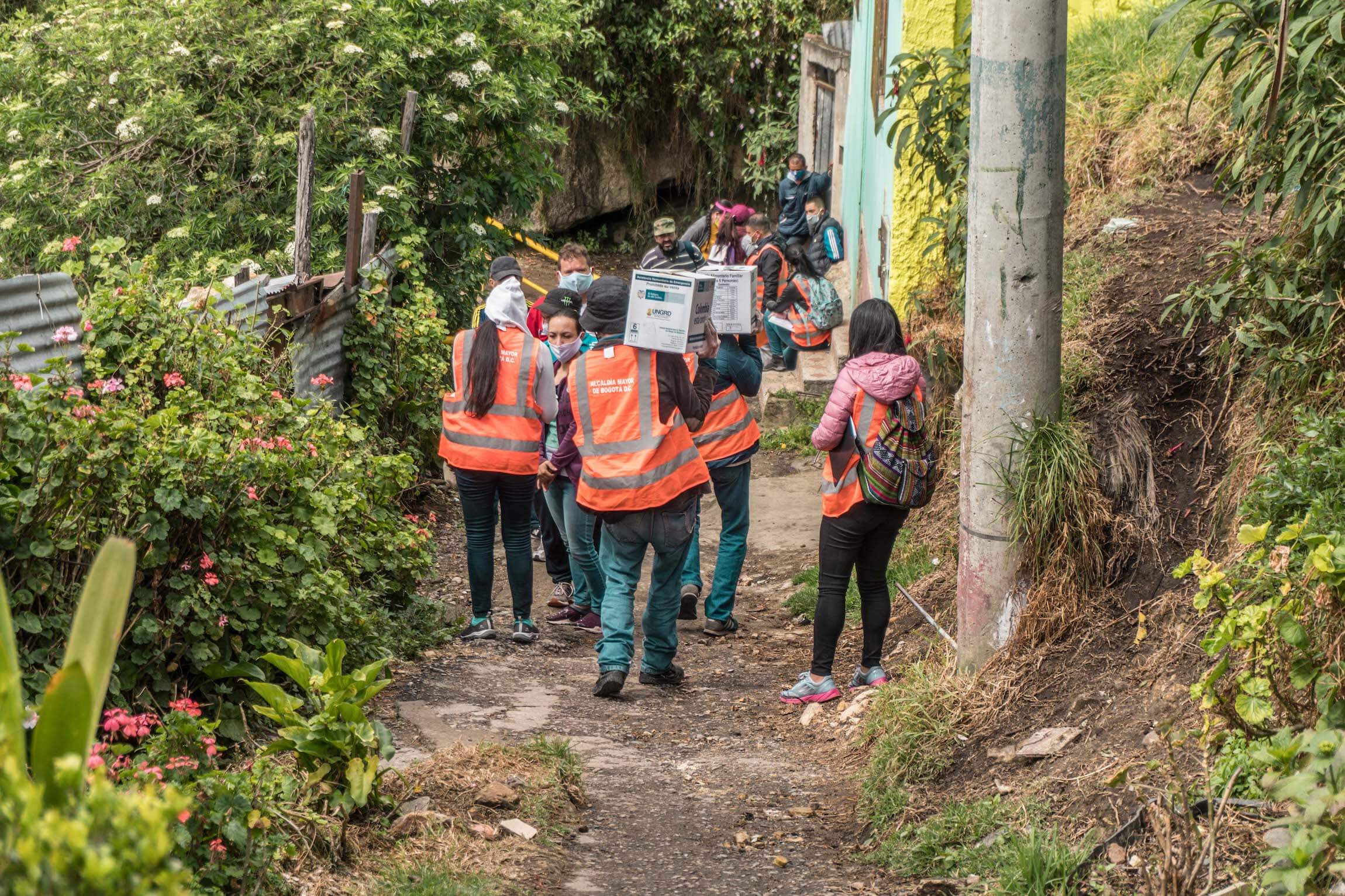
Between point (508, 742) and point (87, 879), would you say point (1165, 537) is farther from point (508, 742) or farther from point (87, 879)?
point (87, 879)

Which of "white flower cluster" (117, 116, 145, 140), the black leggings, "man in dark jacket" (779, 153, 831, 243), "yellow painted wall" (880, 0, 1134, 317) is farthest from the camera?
"man in dark jacket" (779, 153, 831, 243)

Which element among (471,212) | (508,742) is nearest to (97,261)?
(508,742)

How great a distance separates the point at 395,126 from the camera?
9508 mm

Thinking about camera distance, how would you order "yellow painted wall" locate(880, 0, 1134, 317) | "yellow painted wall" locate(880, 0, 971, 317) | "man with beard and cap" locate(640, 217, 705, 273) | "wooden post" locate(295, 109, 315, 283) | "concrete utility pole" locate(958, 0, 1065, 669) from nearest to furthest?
"concrete utility pole" locate(958, 0, 1065, 669) < "wooden post" locate(295, 109, 315, 283) < "yellow painted wall" locate(880, 0, 1134, 317) < "yellow painted wall" locate(880, 0, 971, 317) < "man with beard and cap" locate(640, 217, 705, 273)

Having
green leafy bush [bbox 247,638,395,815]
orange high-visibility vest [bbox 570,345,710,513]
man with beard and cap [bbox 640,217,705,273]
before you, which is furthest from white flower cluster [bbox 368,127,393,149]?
green leafy bush [bbox 247,638,395,815]

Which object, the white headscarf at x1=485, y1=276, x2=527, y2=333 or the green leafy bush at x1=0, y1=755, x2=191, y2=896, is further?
the white headscarf at x1=485, y1=276, x2=527, y2=333

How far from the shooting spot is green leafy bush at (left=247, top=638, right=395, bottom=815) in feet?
11.6

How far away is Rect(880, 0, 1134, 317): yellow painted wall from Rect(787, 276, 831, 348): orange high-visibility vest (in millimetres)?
2995

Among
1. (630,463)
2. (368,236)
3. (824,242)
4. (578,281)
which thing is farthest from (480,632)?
(824,242)

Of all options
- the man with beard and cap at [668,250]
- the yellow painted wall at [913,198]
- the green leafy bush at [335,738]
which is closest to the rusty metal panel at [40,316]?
the green leafy bush at [335,738]

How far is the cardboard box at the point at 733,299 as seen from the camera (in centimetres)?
621

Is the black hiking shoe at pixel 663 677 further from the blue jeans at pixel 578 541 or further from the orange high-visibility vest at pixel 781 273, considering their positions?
the orange high-visibility vest at pixel 781 273

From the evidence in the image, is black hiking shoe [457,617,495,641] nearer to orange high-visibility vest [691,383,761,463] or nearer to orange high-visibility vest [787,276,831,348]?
orange high-visibility vest [691,383,761,463]

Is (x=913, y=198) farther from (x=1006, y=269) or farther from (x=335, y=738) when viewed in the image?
(x=335, y=738)
